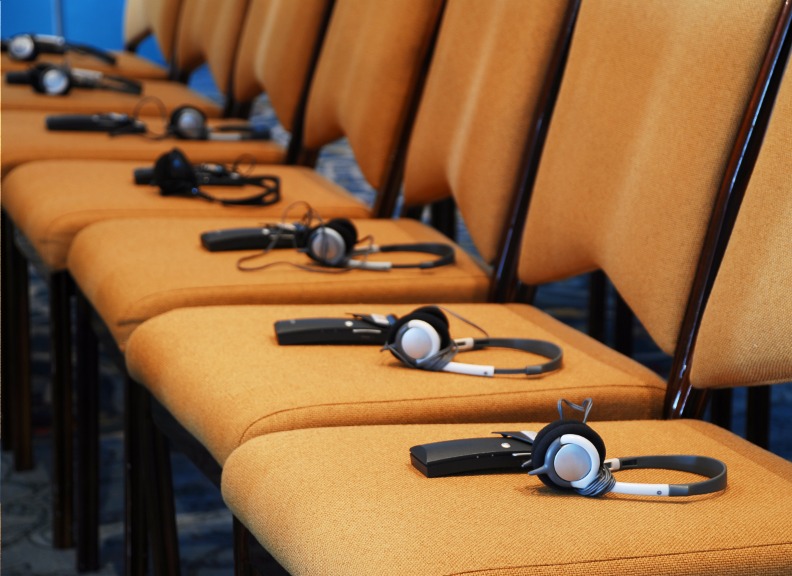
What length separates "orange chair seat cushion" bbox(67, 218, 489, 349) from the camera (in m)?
1.55

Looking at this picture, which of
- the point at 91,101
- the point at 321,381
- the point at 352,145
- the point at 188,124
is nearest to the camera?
the point at 321,381

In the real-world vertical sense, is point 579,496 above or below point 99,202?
above

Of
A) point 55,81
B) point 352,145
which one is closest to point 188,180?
point 352,145

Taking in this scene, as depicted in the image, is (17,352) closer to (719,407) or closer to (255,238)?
(255,238)

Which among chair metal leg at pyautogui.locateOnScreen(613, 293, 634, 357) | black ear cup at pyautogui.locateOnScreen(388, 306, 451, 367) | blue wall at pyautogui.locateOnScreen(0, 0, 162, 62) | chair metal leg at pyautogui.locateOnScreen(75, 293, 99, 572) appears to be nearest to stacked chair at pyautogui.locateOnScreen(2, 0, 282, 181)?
chair metal leg at pyautogui.locateOnScreen(75, 293, 99, 572)

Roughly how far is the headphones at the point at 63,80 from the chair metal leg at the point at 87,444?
129cm

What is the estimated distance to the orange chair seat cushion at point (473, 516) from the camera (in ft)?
2.84

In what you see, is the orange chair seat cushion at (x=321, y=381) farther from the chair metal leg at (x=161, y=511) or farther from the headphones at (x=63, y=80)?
the headphones at (x=63, y=80)

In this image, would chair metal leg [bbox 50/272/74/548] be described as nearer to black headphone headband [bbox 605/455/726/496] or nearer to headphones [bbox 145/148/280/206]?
headphones [bbox 145/148/280/206]

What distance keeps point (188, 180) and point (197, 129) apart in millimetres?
509

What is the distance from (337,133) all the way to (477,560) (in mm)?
1538

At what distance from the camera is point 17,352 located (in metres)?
2.17

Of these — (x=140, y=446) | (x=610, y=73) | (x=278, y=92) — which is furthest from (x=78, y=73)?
(x=610, y=73)

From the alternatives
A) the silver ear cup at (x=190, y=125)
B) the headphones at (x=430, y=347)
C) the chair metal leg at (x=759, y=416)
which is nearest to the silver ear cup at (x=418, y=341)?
the headphones at (x=430, y=347)
